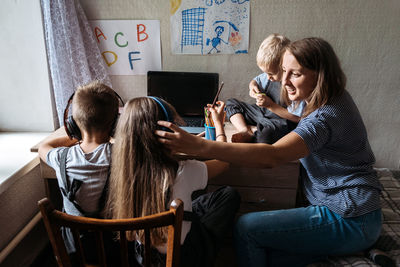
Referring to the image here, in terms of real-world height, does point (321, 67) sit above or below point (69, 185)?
above

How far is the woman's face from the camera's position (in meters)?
0.98

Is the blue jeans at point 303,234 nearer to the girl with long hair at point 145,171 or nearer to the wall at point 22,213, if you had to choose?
the girl with long hair at point 145,171

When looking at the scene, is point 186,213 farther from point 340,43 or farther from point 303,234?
point 340,43

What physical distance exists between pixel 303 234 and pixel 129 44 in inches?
47.8

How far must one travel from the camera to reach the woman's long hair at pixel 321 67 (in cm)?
95

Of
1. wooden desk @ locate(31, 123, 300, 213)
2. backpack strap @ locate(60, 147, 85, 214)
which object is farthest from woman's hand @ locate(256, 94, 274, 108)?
backpack strap @ locate(60, 147, 85, 214)

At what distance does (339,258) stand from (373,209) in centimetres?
20

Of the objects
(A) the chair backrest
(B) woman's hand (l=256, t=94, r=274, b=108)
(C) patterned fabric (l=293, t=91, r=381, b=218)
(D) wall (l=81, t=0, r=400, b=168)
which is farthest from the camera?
(D) wall (l=81, t=0, r=400, b=168)

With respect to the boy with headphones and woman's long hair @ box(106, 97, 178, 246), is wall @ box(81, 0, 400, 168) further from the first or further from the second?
woman's long hair @ box(106, 97, 178, 246)

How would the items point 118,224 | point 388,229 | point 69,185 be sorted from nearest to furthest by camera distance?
point 118,224
point 69,185
point 388,229

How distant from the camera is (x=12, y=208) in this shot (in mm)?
1301

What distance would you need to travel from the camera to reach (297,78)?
1.00 metres

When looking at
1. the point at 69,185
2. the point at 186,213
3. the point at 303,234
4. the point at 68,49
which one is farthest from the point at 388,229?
the point at 68,49

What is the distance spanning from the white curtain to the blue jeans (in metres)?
1.01
